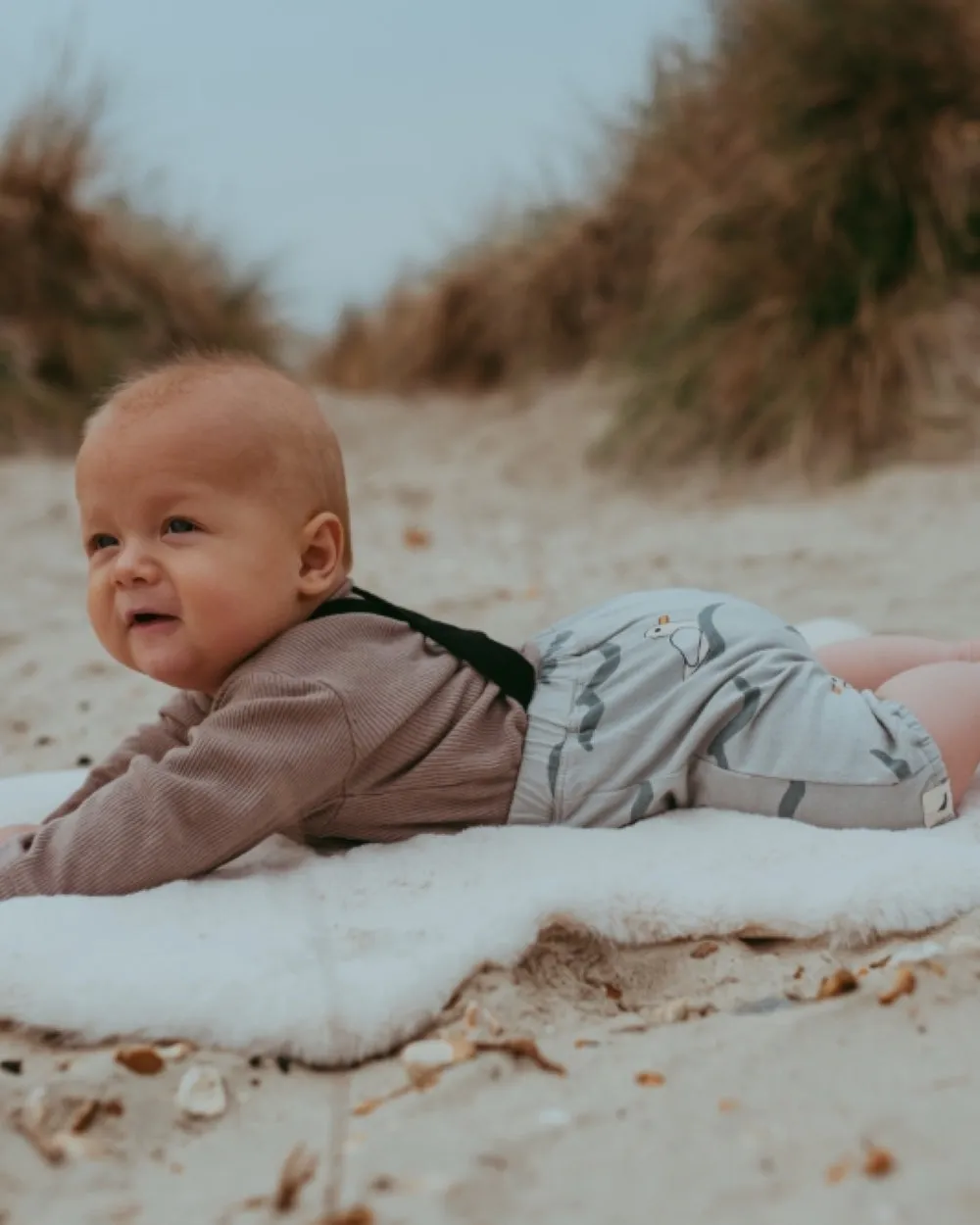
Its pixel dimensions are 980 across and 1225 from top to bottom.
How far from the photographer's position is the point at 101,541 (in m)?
1.87

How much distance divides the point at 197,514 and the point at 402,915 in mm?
561

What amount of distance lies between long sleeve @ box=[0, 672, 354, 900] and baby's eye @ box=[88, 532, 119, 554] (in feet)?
0.93

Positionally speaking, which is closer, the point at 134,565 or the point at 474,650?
the point at 134,565

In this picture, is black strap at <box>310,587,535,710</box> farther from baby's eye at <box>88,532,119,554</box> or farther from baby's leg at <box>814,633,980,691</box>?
baby's leg at <box>814,633,980,691</box>

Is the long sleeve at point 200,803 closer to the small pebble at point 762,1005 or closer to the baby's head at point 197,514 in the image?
the baby's head at point 197,514

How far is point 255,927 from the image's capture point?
5.35 ft

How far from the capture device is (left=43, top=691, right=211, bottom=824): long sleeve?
196cm

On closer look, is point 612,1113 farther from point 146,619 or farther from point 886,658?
point 886,658

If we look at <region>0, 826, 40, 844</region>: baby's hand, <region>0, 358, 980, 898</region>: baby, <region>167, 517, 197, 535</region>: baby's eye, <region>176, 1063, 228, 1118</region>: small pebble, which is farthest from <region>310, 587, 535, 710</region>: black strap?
<region>176, 1063, 228, 1118</region>: small pebble

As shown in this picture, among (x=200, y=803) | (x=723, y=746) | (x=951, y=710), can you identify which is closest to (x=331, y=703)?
(x=200, y=803)

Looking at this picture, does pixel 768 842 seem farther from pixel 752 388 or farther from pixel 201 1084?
pixel 752 388

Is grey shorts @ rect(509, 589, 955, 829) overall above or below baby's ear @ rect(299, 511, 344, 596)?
below

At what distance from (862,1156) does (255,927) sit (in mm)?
752

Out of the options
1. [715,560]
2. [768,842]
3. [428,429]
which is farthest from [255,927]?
[428,429]
